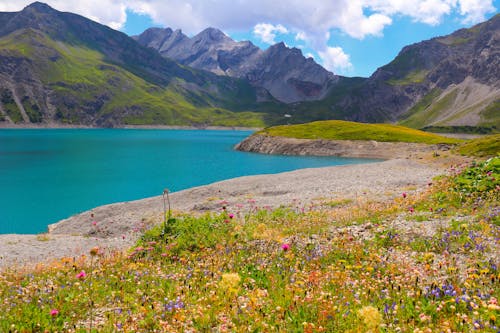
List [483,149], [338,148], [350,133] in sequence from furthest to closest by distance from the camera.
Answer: [350,133], [338,148], [483,149]

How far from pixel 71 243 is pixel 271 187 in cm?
2658

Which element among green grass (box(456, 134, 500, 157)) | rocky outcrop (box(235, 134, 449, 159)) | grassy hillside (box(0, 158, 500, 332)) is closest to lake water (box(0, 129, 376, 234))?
rocky outcrop (box(235, 134, 449, 159))

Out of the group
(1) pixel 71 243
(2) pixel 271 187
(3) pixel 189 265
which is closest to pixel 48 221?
(1) pixel 71 243

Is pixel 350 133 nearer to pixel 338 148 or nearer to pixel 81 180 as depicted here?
pixel 338 148

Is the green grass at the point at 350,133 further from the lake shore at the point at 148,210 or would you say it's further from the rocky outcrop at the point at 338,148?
the lake shore at the point at 148,210

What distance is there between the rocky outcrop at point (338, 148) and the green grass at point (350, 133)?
14.7 feet

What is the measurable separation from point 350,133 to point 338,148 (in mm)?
13613

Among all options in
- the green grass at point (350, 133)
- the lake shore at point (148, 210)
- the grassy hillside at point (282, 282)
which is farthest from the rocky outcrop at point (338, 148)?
the grassy hillside at point (282, 282)

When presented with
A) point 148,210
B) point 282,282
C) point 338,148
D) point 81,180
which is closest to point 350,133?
point 338,148

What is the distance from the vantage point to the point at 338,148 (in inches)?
5113

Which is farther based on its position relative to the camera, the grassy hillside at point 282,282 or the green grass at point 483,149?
the green grass at point 483,149

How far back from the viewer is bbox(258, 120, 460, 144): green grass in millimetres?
132125

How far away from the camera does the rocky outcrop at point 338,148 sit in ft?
397

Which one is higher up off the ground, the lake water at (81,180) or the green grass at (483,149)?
the green grass at (483,149)
